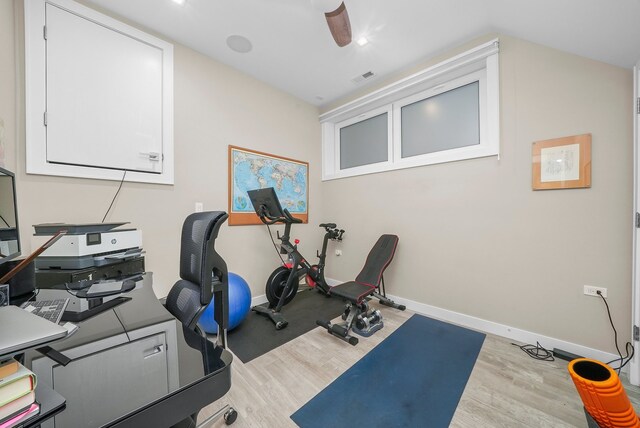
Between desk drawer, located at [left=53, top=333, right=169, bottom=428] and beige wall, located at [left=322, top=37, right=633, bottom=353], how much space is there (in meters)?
2.71

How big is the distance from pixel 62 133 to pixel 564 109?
410 centimetres

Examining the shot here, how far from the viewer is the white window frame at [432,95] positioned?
2.30m

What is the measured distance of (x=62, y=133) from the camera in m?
1.85

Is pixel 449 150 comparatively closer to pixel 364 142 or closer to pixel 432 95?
pixel 432 95

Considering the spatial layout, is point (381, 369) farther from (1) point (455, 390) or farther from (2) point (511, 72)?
(2) point (511, 72)

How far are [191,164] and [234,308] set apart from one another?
1.60m

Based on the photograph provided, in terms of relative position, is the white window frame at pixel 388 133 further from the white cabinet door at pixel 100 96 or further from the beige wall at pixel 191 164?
A: the white cabinet door at pixel 100 96

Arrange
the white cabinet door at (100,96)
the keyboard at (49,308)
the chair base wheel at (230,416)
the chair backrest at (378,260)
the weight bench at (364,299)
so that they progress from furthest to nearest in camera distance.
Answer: the chair backrest at (378,260), the weight bench at (364,299), the white cabinet door at (100,96), the chair base wheel at (230,416), the keyboard at (49,308)

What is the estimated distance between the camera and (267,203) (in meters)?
2.67

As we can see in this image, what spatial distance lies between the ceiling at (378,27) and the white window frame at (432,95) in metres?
0.21

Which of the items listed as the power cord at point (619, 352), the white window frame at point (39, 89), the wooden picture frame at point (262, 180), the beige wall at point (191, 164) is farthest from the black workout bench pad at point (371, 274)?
the white window frame at point (39, 89)

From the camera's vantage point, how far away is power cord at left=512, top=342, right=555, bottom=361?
6.32ft

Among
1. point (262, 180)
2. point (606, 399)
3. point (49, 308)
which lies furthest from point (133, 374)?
point (262, 180)

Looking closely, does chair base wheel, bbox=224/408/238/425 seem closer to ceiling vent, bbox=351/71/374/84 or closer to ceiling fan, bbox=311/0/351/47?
ceiling fan, bbox=311/0/351/47
